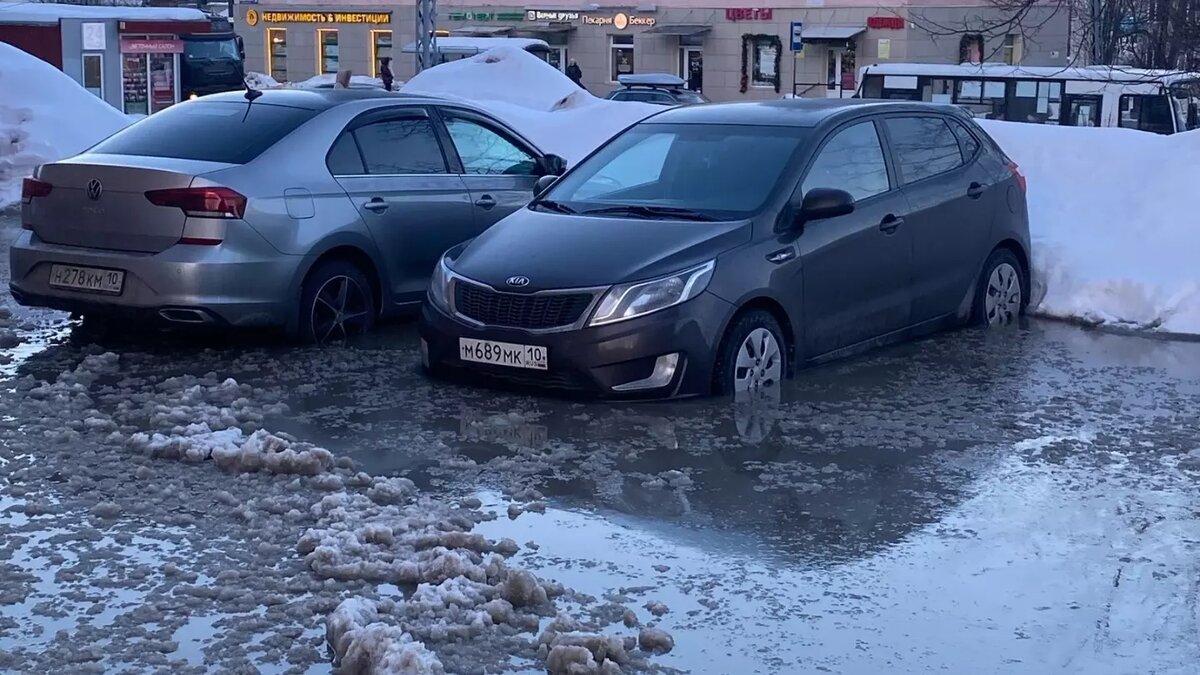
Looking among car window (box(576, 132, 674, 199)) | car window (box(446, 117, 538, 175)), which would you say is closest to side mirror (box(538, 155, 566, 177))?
car window (box(446, 117, 538, 175))

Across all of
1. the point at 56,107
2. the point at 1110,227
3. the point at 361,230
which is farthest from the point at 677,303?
the point at 56,107

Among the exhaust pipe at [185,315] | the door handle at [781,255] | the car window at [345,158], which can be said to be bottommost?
the exhaust pipe at [185,315]

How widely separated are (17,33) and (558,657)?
3598cm

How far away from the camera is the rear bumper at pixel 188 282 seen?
814 centimetres

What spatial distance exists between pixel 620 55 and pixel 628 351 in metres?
51.1

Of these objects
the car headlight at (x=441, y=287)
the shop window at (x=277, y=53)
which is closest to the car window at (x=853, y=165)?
the car headlight at (x=441, y=287)

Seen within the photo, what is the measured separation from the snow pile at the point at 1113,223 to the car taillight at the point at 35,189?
6319 mm

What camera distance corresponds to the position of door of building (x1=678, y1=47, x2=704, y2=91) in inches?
2200

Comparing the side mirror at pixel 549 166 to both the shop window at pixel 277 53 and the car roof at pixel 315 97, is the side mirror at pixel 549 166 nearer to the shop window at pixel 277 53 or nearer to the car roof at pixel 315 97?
the car roof at pixel 315 97

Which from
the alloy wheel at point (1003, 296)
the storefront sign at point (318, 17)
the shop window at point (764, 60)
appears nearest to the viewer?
the alloy wheel at point (1003, 296)

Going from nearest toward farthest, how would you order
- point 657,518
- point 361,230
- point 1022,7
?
point 657,518 → point 361,230 → point 1022,7

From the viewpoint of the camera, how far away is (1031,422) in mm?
7453

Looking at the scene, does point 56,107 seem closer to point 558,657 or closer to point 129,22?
point 558,657

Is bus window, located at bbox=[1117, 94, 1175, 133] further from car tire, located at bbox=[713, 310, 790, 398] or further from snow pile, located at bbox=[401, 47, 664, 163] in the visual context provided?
car tire, located at bbox=[713, 310, 790, 398]
